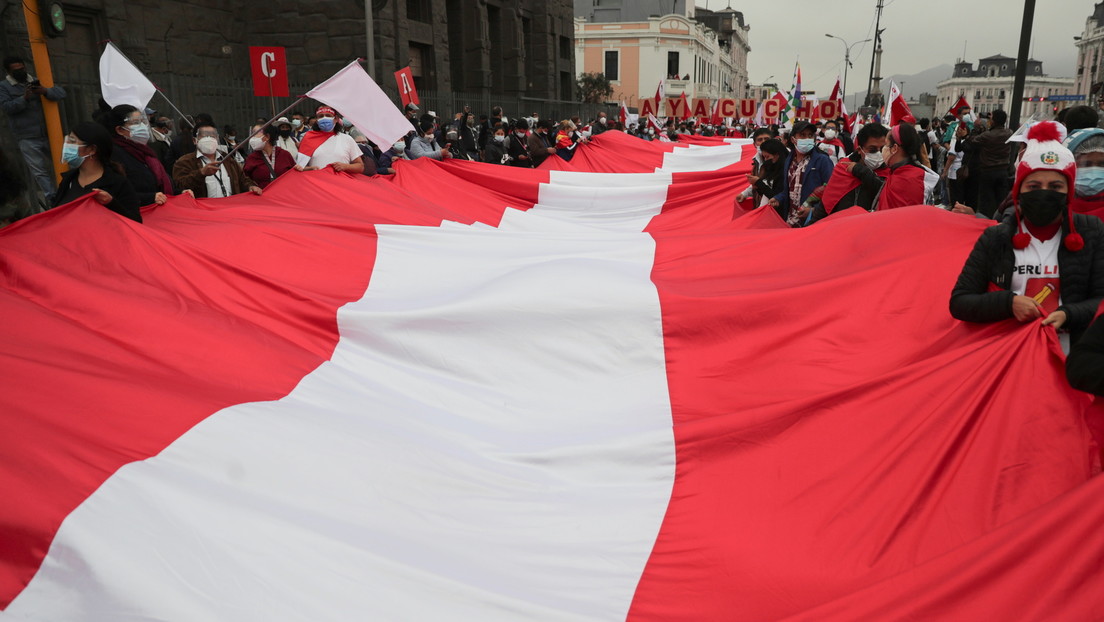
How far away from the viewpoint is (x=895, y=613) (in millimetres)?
2086

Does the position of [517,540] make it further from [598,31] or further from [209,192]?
[598,31]

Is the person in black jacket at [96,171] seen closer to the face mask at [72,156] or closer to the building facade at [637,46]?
the face mask at [72,156]

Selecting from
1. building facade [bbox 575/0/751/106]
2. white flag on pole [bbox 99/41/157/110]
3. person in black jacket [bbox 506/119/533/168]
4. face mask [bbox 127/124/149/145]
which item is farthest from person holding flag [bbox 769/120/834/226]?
building facade [bbox 575/0/751/106]


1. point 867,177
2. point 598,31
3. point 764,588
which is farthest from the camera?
point 598,31

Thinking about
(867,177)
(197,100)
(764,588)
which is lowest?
(764,588)

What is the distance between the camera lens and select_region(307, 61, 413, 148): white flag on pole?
7164 mm

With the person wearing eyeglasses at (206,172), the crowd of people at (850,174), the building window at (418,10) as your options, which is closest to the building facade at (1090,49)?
the building window at (418,10)

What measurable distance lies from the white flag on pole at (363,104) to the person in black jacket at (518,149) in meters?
6.11

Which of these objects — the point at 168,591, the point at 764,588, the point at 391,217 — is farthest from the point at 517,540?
the point at 391,217

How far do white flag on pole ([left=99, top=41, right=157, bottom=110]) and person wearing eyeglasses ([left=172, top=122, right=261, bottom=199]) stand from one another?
31.2 inches

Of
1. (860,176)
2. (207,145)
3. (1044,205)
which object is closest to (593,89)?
(207,145)

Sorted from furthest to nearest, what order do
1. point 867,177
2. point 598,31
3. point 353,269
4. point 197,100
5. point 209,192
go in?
point 598,31
point 197,100
point 209,192
point 867,177
point 353,269

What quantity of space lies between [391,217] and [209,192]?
1896 mm

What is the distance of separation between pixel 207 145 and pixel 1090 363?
6496 millimetres
